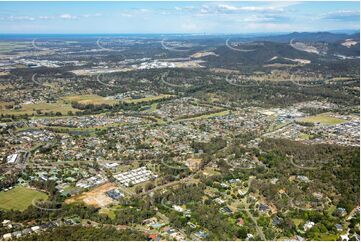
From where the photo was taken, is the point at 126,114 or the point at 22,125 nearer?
the point at 22,125

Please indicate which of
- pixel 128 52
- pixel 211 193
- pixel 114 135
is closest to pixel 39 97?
pixel 114 135

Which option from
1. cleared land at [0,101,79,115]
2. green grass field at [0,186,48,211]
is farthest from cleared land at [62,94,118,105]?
green grass field at [0,186,48,211]

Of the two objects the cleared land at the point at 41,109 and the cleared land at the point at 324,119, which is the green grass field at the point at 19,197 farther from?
the cleared land at the point at 324,119

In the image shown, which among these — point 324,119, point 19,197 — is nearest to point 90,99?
point 324,119

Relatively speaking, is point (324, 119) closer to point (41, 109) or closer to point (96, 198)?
point (96, 198)

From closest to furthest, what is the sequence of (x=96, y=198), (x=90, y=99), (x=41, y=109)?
1. (x=96, y=198)
2. (x=41, y=109)
3. (x=90, y=99)

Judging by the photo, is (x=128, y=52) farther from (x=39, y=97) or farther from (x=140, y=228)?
(x=140, y=228)
